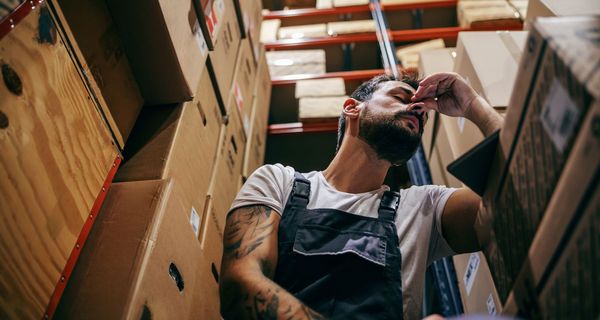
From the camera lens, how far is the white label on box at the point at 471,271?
5.03ft

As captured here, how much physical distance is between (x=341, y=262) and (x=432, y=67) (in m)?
1.38

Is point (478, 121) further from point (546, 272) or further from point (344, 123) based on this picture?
point (546, 272)

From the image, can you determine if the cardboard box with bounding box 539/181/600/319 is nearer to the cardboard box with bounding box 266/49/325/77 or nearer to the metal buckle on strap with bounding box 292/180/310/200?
the metal buckle on strap with bounding box 292/180/310/200

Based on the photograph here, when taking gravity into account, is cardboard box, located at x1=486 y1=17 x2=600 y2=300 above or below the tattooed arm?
above

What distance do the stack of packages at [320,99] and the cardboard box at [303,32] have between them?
0.68 metres

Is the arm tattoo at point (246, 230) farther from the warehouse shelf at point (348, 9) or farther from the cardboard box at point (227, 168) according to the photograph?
the warehouse shelf at point (348, 9)

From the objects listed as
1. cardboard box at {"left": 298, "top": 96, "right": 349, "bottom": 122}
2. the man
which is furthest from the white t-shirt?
cardboard box at {"left": 298, "top": 96, "right": 349, "bottom": 122}

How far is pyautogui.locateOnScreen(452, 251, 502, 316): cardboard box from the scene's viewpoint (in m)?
1.37

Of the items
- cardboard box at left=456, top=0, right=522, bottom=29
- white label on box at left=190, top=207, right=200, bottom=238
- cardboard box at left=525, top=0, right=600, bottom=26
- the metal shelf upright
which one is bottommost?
the metal shelf upright

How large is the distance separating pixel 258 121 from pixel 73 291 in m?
1.92

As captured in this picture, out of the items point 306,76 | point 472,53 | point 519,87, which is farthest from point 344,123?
point 306,76

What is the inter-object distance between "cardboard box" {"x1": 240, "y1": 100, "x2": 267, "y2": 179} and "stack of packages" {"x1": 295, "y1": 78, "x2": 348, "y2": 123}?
0.98ft

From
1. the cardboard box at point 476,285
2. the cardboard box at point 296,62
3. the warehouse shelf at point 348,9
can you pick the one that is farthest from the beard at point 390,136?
the warehouse shelf at point 348,9

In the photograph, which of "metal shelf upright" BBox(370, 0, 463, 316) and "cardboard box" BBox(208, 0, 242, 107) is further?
"cardboard box" BBox(208, 0, 242, 107)
